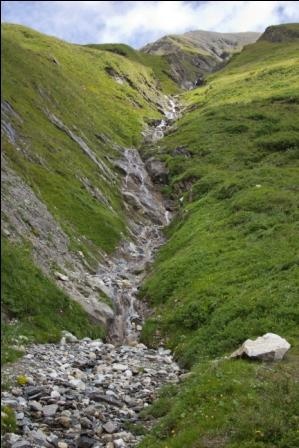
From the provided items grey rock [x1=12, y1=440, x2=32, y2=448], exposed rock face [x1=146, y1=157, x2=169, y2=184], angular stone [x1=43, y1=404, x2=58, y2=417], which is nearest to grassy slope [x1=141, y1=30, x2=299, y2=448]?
exposed rock face [x1=146, y1=157, x2=169, y2=184]

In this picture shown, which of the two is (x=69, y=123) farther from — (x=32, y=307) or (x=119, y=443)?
(x=119, y=443)

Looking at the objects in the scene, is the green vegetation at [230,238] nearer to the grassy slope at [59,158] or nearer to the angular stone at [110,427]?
the grassy slope at [59,158]

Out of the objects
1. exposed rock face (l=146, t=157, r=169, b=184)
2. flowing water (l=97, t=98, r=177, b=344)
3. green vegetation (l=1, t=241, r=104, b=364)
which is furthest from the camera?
exposed rock face (l=146, t=157, r=169, b=184)

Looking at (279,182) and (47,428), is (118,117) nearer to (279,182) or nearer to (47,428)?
(279,182)

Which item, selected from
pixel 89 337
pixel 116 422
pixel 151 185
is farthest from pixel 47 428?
pixel 151 185

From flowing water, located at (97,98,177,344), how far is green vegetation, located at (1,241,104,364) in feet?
10.3

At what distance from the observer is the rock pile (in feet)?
59.3

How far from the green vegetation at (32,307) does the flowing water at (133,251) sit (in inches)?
123

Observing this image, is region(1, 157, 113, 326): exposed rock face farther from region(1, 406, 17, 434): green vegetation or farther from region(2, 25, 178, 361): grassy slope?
region(1, 406, 17, 434): green vegetation

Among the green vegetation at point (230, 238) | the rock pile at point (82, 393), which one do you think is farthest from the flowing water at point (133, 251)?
the rock pile at point (82, 393)

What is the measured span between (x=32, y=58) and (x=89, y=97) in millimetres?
16940

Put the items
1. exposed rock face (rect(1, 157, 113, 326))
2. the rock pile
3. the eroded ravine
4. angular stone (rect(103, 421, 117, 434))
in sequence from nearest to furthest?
the rock pile
the eroded ravine
angular stone (rect(103, 421, 117, 434))
exposed rock face (rect(1, 157, 113, 326))

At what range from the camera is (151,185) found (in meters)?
79.9

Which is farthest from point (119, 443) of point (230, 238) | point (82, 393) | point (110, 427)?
point (230, 238)
